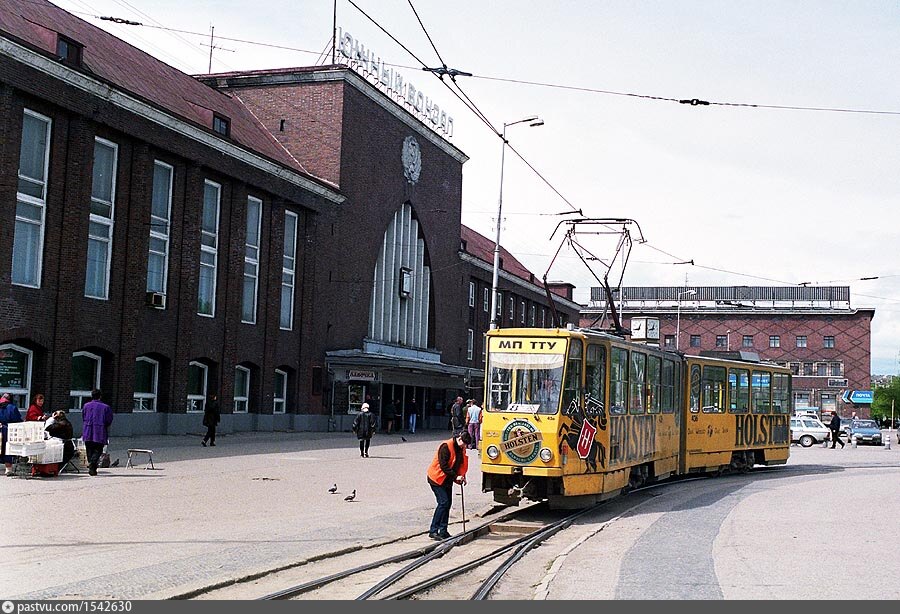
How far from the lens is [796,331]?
90.6 m

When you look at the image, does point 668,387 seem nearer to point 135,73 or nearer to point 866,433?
point 135,73

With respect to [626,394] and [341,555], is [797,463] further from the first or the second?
[341,555]

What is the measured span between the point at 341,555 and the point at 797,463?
2453cm

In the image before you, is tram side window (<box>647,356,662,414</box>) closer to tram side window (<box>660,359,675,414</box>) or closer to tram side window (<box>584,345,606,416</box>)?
tram side window (<box>660,359,675,414</box>)

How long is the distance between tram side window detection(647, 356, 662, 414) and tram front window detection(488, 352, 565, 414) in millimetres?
3997

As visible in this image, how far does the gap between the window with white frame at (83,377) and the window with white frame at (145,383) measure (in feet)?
5.02

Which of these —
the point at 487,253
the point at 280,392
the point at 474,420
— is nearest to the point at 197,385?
the point at 280,392

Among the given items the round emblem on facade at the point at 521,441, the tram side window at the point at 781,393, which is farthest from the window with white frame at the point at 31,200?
the tram side window at the point at 781,393

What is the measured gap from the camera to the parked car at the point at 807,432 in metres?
50.2

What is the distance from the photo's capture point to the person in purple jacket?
19.3m

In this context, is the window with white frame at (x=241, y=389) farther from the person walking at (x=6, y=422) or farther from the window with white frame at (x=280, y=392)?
the person walking at (x=6, y=422)

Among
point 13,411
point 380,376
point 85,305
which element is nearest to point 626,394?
point 13,411

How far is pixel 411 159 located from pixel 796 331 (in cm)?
5340

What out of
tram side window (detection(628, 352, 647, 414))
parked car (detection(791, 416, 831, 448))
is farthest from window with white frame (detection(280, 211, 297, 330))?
parked car (detection(791, 416, 831, 448))
